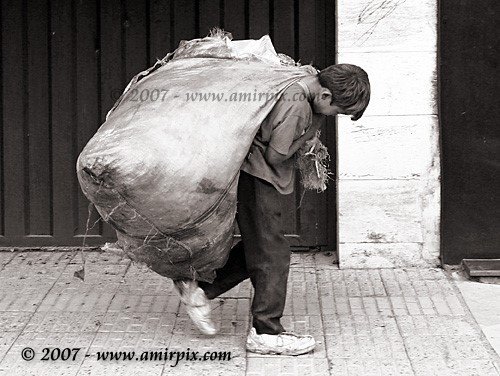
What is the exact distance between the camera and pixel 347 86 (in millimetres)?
6117

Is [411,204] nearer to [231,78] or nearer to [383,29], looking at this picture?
[383,29]

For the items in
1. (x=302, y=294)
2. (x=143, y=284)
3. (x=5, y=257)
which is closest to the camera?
(x=302, y=294)

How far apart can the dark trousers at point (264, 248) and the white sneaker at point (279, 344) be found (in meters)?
0.05

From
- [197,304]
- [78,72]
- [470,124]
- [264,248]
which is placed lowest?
[197,304]

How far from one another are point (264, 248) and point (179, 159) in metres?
0.81

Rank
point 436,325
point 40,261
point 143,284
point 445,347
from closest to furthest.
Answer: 1. point 445,347
2. point 436,325
3. point 143,284
4. point 40,261

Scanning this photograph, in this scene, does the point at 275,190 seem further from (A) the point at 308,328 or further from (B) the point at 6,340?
(B) the point at 6,340

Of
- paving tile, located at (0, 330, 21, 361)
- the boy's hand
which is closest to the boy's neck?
the boy's hand

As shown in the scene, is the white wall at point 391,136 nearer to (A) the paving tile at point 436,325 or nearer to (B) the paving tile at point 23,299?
(A) the paving tile at point 436,325

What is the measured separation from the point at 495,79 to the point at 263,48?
231 cm

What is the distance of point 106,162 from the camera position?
5.71 meters

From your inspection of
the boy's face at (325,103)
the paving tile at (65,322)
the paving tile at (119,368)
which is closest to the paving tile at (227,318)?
the paving tile at (65,322)

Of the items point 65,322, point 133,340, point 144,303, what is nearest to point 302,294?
point 144,303

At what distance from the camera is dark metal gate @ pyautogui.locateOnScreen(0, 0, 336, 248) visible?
855 cm
